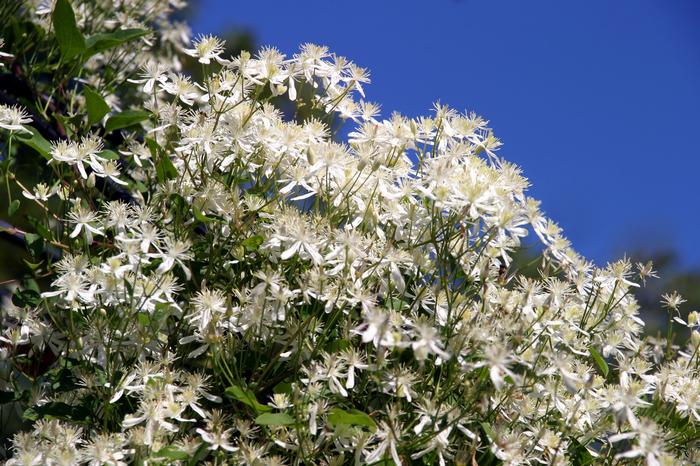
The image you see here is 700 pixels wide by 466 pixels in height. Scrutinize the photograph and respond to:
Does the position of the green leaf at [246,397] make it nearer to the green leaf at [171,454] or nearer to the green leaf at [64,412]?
the green leaf at [171,454]

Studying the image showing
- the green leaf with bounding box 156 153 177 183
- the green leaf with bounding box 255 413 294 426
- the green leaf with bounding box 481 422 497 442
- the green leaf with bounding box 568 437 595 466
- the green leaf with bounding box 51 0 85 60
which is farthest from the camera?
the green leaf with bounding box 51 0 85 60

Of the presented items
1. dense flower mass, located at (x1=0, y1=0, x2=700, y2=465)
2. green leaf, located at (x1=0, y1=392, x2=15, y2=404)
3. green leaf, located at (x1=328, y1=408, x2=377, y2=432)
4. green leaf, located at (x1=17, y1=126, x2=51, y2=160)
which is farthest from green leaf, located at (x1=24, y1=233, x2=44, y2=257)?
green leaf, located at (x1=328, y1=408, x2=377, y2=432)

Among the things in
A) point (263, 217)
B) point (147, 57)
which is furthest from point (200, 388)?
point (147, 57)

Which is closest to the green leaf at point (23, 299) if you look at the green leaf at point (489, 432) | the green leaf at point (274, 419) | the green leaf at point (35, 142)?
the green leaf at point (35, 142)

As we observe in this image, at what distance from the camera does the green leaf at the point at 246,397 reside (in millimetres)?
1197

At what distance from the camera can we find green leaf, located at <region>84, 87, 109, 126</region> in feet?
5.02

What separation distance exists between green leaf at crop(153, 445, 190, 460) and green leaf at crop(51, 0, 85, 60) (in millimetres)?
882

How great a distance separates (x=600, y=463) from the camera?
1.39 metres

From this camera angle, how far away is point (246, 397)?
1.21 metres

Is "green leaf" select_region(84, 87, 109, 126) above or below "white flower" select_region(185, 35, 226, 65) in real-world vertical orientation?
below

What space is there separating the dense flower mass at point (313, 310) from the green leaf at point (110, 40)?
98 millimetres

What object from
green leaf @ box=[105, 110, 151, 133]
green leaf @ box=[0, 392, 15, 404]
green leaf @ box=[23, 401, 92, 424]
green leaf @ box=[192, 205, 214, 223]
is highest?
green leaf @ box=[105, 110, 151, 133]

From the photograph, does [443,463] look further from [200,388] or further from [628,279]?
[628,279]

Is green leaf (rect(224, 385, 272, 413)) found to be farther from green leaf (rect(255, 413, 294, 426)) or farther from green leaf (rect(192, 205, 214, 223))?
green leaf (rect(192, 205, 214, 223))
